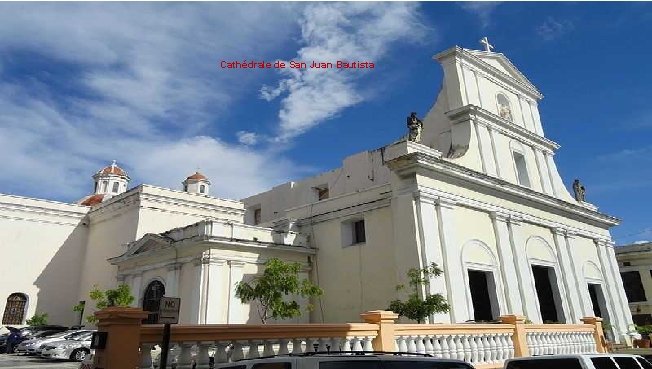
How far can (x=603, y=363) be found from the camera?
7602 mm

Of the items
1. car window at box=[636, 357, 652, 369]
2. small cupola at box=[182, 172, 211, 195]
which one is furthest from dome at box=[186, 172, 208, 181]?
car window at box=[636, 357, 652, 369]

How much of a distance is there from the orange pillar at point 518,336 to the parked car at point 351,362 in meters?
8.36

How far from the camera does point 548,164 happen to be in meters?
27.0

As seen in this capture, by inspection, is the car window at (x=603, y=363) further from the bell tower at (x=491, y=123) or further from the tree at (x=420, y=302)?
the bell tower at (x=491, y=123)

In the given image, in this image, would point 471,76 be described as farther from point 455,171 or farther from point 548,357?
point 548,357

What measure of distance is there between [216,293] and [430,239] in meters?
9.09

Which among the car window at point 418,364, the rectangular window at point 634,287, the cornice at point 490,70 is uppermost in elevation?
the cornice at point 490,70

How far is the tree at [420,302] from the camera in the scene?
15.7m

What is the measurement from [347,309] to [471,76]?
12936mm

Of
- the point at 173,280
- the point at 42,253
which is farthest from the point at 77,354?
the point at 42,253

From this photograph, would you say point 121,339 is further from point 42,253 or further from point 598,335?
point 42,253

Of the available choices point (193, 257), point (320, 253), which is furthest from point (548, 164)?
point (193, 257)

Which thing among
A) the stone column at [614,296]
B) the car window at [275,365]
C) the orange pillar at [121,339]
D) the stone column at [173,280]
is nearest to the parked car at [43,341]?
the stone column at [173,280]

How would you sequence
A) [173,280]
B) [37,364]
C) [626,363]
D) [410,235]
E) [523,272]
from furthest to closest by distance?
[173,280]
[523,272]
[410,235]
[37,364]
[626,363]
